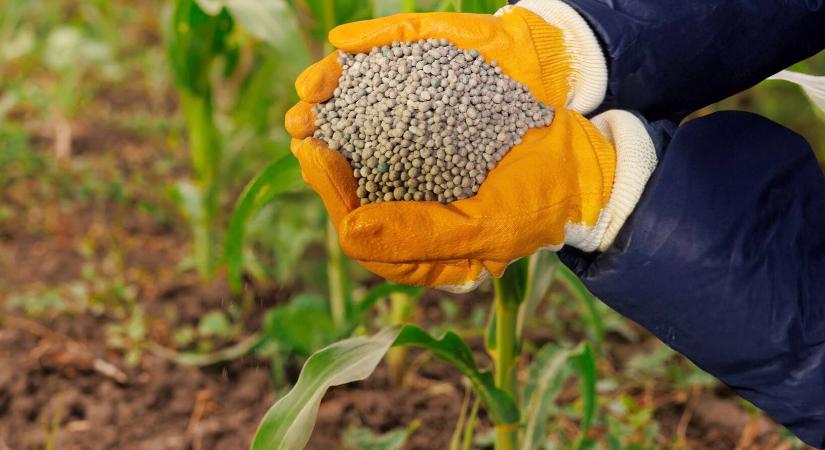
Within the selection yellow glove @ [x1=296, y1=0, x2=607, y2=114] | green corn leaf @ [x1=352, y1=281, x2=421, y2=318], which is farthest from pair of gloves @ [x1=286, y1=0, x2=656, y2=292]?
green corn leaf @ [x1=352, y1=281, x2=421, y2=318]

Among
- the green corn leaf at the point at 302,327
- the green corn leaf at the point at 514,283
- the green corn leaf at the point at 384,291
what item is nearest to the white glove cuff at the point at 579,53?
the green corn leaf at the point at 514,283

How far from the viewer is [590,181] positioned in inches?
37.5

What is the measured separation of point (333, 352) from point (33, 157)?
5.47ft

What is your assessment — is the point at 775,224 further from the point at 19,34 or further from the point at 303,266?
the point at 19,34

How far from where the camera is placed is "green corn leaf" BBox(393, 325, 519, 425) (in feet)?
3.66

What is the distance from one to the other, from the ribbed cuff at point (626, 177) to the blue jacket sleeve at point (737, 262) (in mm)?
11

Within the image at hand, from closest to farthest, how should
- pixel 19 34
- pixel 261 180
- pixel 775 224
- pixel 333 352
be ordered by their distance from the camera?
pixel 775 224, pixel 333 352, pixel 261 180, pixel 19 34

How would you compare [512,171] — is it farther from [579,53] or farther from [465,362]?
[465,362]

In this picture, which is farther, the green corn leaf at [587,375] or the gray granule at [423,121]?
the green corn leaf at [587,375]

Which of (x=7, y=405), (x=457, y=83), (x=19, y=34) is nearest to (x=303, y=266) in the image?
(x=7, y=405)

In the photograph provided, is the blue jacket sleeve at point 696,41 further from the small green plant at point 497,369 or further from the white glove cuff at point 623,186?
the small green plant at point 497,369

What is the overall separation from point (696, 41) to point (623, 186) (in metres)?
0.18

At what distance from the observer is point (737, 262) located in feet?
2.95

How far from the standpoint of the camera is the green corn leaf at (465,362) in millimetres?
1114
